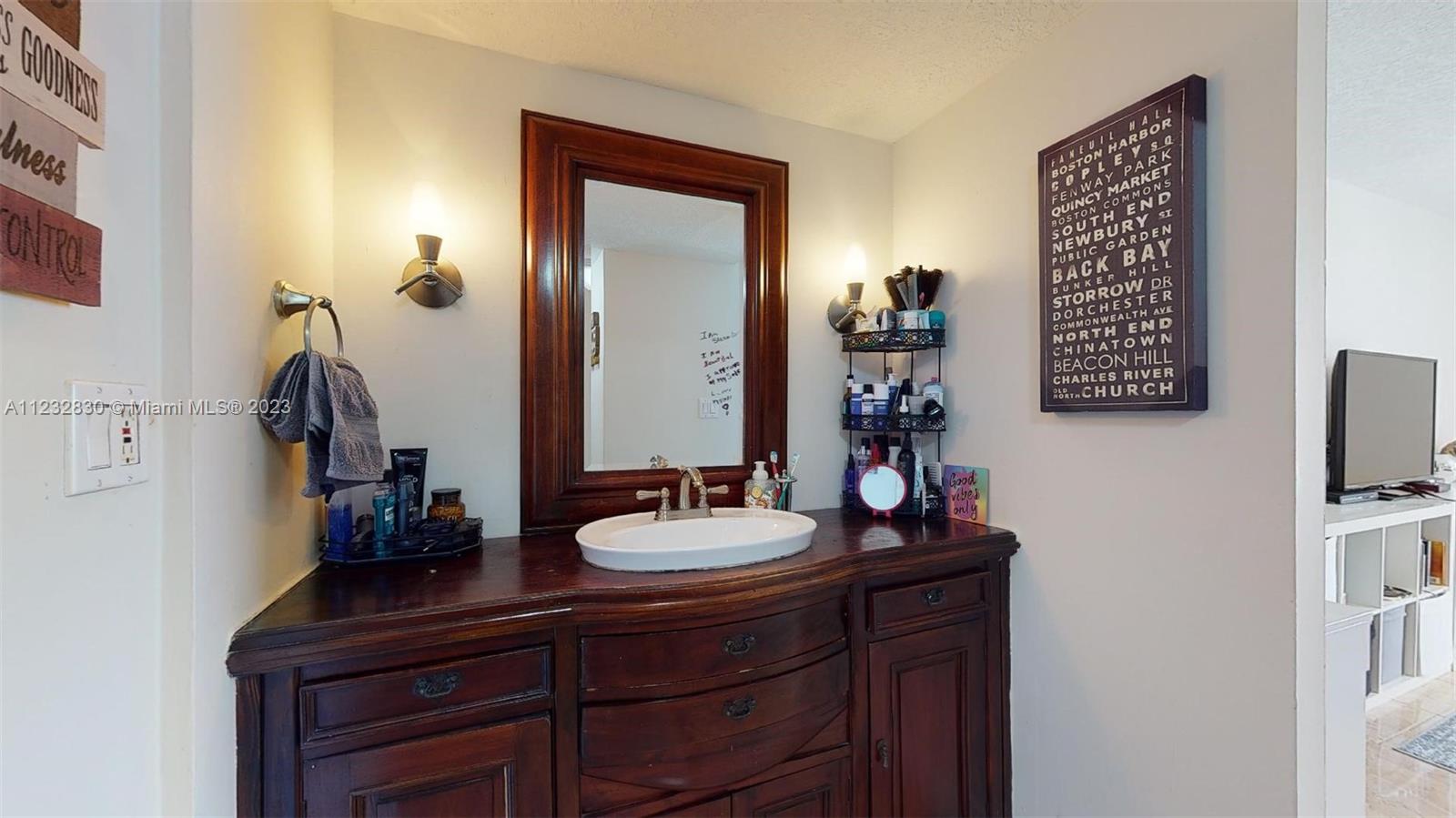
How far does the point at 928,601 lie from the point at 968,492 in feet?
1.45

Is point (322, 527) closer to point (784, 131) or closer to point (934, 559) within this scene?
point (934, 559)

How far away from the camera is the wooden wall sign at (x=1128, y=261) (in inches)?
44.4

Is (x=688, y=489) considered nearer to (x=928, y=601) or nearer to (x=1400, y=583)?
(x=928, y=601)

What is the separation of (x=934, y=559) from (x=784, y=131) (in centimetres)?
147

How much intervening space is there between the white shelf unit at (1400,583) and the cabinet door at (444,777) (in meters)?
3.06

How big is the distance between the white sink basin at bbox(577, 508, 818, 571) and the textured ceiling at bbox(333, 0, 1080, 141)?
1309 millimetres

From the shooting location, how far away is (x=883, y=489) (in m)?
1.75

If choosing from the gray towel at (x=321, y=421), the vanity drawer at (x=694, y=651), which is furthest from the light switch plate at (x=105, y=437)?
the vanity drawer at (x=694, y=651)

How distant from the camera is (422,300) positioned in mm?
1414

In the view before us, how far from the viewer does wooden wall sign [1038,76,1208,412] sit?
113cm

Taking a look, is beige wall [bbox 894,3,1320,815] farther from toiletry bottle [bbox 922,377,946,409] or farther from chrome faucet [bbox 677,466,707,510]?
chrome faucet [bbox 677,466,707,510]

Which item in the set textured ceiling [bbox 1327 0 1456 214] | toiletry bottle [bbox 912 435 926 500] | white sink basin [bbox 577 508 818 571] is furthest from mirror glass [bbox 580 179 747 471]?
textured ceiling [bbox 1327 0 1456 214]

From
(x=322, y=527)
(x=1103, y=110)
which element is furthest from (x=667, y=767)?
(x=1103, y=110)

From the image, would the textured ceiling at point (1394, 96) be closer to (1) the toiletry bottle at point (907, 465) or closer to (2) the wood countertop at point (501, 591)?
(1) the toiletry bottle at point (907, 465)
